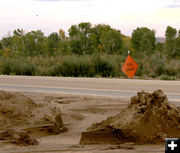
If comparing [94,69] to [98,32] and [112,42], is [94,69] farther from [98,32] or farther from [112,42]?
[98,32]

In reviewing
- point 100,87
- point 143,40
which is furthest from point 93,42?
point 100,87

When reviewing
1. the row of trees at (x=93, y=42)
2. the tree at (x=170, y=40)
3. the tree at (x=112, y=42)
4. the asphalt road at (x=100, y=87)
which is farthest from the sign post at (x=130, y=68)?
the tree at (x=170, y=40)

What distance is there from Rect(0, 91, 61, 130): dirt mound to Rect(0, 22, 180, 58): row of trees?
4143 centimetres

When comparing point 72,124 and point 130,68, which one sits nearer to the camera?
point 72,124

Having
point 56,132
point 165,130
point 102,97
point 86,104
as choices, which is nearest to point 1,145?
point 56,132

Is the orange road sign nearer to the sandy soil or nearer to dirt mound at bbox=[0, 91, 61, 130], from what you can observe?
the sandy soil

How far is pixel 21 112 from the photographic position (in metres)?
7.45

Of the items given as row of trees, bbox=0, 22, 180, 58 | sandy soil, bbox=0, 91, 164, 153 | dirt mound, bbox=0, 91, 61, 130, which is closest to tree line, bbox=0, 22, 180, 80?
row of trees, bbox=0, 22, 180, 58

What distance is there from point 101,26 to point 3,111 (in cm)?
5270

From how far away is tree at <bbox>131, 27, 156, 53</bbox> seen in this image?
55344 millimetres

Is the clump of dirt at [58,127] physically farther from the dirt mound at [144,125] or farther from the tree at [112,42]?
the tree at [112,42]

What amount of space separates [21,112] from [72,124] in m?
1.12

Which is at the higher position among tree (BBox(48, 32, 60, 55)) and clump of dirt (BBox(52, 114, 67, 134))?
tree (BBox(48, 32, 60, 55))

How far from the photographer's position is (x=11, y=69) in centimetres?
2620
